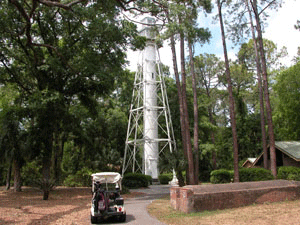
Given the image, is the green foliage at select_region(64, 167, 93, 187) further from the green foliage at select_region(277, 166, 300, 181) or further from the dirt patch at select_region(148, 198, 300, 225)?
the dirt patch at select_region(148, 198, 300, 225)

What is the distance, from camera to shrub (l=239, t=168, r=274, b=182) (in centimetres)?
2232

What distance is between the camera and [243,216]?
10.3 meters

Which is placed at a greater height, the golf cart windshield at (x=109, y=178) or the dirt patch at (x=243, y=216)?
the golf cart windshield at (x=109, y=178)

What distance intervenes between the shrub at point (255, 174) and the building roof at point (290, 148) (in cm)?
374

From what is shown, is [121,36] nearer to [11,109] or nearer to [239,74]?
[11,109]

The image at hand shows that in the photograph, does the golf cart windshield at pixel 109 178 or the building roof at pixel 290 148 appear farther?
the building roof at pixel 290 148

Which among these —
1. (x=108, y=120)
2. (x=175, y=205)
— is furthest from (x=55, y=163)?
(x=175, y=205)

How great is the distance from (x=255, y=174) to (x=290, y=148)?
5.94 meters

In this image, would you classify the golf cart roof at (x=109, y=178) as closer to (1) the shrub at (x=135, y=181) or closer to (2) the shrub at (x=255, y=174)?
(2) the shrub at (x=255, y=174)

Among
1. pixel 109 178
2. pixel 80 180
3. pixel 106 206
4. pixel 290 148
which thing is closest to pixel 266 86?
pixel 290 148

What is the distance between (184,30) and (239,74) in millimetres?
27520

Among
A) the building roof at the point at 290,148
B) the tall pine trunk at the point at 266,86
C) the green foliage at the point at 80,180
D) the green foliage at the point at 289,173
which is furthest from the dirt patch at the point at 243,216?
the green foliage at the point at 80,180

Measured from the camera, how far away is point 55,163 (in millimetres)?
33406

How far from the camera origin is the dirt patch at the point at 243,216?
9469mm
